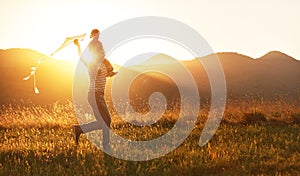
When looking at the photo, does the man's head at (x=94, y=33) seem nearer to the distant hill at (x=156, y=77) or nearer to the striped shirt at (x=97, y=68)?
the striped shirt at (x=97, y=68)

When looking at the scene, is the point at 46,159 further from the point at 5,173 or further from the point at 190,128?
the point at 190,128

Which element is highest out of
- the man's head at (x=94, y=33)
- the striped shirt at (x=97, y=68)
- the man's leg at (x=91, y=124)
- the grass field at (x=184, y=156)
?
the man's head at (x=94, y=33)

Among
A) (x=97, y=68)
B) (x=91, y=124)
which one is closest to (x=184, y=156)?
(x=91, y=124)

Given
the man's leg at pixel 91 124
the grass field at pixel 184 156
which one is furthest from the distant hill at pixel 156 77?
the man's leg at pixel 91 124

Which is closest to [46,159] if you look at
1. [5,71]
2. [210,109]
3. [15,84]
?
[210,109]

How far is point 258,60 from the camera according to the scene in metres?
118

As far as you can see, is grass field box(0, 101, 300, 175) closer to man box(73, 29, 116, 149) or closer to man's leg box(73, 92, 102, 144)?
man's leg box(73, 92, 102, 144)

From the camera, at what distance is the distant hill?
61912 millimetres

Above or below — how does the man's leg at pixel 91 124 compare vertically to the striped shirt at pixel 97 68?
below

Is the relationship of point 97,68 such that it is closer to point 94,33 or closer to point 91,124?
point 94,33

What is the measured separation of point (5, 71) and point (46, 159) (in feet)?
206

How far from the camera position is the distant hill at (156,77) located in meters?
61.9

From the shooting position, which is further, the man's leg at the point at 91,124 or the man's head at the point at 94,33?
the man's head at the point at 94,33

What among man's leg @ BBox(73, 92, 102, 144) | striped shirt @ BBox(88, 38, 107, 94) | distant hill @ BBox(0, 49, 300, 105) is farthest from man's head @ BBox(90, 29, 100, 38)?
distant hill @ BBox(0, 49, 300, 105)
